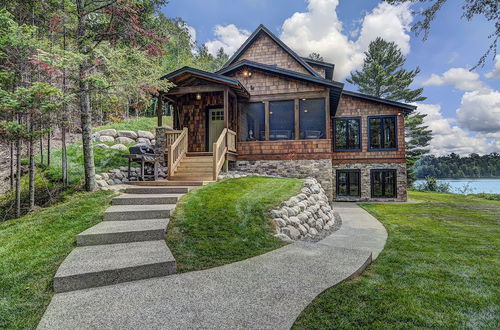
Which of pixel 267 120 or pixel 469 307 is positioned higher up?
pixel 267 120

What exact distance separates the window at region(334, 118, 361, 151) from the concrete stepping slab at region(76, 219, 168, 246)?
1074cm

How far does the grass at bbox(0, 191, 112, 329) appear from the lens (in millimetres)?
2385

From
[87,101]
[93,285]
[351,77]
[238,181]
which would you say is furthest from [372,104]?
[351,77]

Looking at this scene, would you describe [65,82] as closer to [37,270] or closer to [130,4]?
[130,4]

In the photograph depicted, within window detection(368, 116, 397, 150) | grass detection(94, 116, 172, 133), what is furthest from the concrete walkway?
grass detection(94, 116, 172, 133)

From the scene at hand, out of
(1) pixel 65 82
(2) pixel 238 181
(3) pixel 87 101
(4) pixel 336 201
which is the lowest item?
(4) pixel 336 201

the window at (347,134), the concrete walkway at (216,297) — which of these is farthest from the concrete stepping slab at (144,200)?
the window at (347,134)

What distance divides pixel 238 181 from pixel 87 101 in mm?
4682

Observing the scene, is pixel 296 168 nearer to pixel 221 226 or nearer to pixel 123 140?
pixel 221 226

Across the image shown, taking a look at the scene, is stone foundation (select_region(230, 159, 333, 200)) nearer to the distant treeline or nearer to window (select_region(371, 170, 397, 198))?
window (select_region(371, 170, 397, 198))

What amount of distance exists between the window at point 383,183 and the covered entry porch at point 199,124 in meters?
7.45

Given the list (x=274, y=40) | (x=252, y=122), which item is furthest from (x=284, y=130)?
(x=274, y=40)

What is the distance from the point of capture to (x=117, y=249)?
354 centimetres

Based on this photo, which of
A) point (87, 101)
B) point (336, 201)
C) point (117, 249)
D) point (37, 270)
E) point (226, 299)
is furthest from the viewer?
point (336, 201)
